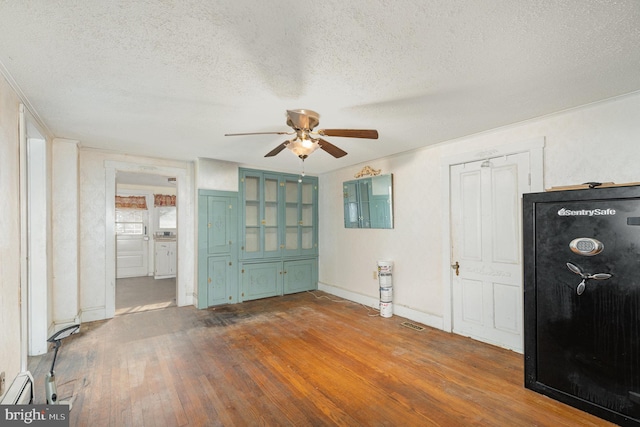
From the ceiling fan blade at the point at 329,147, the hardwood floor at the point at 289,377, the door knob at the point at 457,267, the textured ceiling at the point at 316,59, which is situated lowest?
the hardwood floor at the point at 289,377

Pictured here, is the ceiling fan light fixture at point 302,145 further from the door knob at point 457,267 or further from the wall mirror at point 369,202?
the door knob at point 457,267

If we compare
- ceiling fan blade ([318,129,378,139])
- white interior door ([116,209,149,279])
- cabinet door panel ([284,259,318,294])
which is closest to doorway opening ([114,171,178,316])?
white interior door ([116,209,149,279])

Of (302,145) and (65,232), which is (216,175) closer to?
(65,232)

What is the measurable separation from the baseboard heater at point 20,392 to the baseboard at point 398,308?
13.1ft

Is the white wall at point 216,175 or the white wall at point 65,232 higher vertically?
the white wall at point 216,175

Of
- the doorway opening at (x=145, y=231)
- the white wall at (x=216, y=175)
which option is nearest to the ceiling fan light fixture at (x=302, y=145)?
Result: the white wall at (x=216, y=175)

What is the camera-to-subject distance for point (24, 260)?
2367 millimetres

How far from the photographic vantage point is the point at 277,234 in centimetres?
566

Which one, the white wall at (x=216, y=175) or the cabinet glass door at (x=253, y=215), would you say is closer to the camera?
the white wall at (x=216, y=175)

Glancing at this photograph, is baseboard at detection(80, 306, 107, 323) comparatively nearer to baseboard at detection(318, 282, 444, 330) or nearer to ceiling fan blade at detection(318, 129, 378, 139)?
baseboard at detection(318, 282, 444, 330)

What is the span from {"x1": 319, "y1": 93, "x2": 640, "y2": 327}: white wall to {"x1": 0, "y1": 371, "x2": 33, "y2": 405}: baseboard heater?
157 inches
